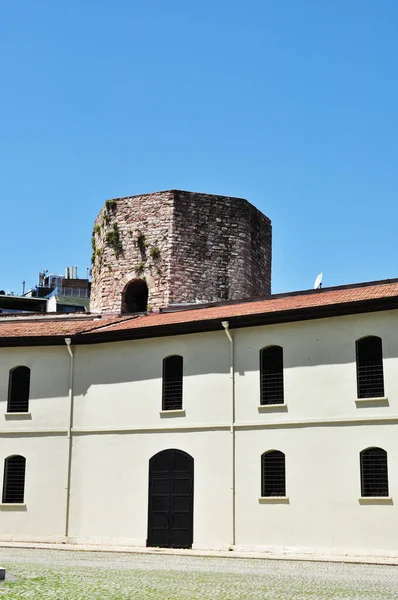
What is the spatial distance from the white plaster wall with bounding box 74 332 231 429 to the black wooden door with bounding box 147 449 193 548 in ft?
3.43

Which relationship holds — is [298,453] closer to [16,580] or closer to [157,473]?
[157,473]

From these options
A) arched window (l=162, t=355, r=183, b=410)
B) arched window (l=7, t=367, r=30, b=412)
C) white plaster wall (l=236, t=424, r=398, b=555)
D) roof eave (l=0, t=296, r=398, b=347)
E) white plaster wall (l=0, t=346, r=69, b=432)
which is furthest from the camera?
arched window (l=7, t=367, r=30, b=412)

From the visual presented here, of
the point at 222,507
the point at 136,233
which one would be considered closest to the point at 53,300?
the point at 136,233

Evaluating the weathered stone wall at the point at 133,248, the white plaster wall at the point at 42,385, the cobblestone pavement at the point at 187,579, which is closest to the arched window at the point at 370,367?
the cobblestone pavement at the point at 187,579

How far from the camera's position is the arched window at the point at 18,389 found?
25359mm

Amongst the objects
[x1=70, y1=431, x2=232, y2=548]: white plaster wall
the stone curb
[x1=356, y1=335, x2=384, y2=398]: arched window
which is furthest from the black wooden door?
[x1=356, y1=335, x2=384, y2=398]: arched window

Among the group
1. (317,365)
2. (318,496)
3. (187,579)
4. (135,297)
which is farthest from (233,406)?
(135,297)

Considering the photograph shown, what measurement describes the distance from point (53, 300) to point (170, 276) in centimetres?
2800

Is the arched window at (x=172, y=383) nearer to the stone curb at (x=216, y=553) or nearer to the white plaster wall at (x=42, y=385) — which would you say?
the white plaster wall at (x=42, y=385)

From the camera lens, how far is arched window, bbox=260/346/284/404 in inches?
863

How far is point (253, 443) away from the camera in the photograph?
856 inches

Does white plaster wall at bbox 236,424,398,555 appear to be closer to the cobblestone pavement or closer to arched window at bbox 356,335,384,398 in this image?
arched window at bbox 356,335,384,398

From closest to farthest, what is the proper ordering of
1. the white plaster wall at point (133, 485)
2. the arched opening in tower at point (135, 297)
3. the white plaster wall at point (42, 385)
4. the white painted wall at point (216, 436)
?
the white painted wall at point (216, 436), the white plaster wall at point (133, 485), the white plaster wall at point (42, 385), the arched opening in tower at point (135, 297)

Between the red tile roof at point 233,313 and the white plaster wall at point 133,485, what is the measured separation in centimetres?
297
